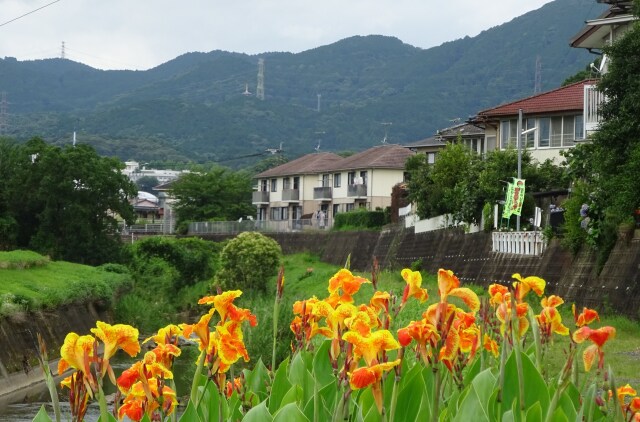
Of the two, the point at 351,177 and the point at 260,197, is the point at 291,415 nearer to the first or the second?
the point at 351,177

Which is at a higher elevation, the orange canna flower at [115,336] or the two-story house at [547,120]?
the two-story house at [547,120]

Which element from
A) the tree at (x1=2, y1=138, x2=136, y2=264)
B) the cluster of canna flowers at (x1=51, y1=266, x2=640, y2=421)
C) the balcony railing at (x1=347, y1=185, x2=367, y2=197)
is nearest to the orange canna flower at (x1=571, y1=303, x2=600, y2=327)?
the cluster of canna flowers at (x1=51, y1=266, x2=640, y2=421)

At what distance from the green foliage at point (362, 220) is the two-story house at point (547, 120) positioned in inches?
800

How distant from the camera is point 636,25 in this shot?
25.6m

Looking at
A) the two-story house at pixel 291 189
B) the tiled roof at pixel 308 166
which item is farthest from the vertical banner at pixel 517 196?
the tiled roof at pixel 308 166

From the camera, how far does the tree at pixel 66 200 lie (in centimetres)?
5581

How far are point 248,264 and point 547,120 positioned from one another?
16.9 m

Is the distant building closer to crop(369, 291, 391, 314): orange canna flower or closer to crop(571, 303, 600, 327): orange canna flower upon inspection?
crop(369, 291, 391, 314): orange canna flower

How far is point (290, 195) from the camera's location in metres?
95.2

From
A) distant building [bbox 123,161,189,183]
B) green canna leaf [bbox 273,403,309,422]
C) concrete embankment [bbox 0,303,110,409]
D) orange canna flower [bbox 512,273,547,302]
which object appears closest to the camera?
green canna leaf [bbox 273,403,309,422]

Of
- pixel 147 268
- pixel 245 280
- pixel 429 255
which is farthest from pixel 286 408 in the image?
pixel 147 268

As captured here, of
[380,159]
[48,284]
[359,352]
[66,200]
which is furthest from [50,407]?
[380,159]

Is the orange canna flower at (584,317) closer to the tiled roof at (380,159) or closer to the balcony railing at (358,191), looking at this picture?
the tiled roof at (380,159)

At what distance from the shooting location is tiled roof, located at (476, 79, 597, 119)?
4709 cm
